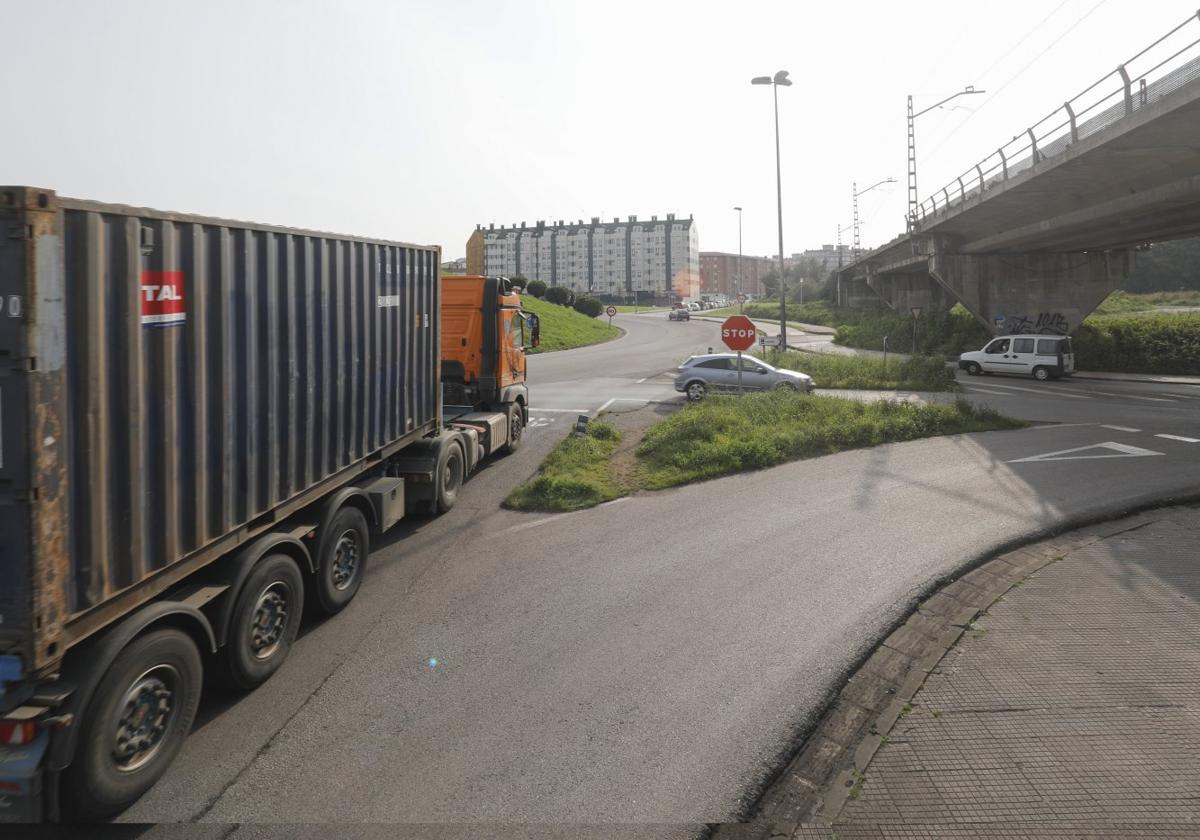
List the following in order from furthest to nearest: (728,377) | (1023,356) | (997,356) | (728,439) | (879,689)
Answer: (997,356) → (1023,356) → (728,377) → (728,439) → (879,689)

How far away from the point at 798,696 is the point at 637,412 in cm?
1446

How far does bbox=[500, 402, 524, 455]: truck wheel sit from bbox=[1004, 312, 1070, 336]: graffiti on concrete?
28.7 metres

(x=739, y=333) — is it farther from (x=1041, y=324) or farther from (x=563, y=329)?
(x=563, y=329)

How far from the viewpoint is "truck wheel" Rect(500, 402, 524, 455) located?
44.2 ft

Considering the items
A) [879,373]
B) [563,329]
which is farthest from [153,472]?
[563,329]

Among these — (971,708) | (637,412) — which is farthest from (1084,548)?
(637,412)

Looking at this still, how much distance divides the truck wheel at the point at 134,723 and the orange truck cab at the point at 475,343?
826cm

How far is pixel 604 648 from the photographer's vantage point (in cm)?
588

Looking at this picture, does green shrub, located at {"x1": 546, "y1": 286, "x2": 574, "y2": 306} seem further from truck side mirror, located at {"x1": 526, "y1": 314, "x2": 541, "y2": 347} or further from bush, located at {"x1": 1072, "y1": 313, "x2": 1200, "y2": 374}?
truck side mirror, located at {"x1": 526, "y1": 314, "x2": 541, "y2": 347}

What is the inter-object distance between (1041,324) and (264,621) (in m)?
36.4

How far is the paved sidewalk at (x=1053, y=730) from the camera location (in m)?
3.77

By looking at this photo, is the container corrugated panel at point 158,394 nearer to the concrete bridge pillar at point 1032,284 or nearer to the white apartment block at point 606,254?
the concrete bridge pillar at point 1032,284

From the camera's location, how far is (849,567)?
7660 mm

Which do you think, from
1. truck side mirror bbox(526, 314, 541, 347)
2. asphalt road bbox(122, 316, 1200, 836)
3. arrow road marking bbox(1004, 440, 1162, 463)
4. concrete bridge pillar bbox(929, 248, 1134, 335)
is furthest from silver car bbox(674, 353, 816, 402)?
concrete bridge pillar bbox(929, 248, 1134, 335)
